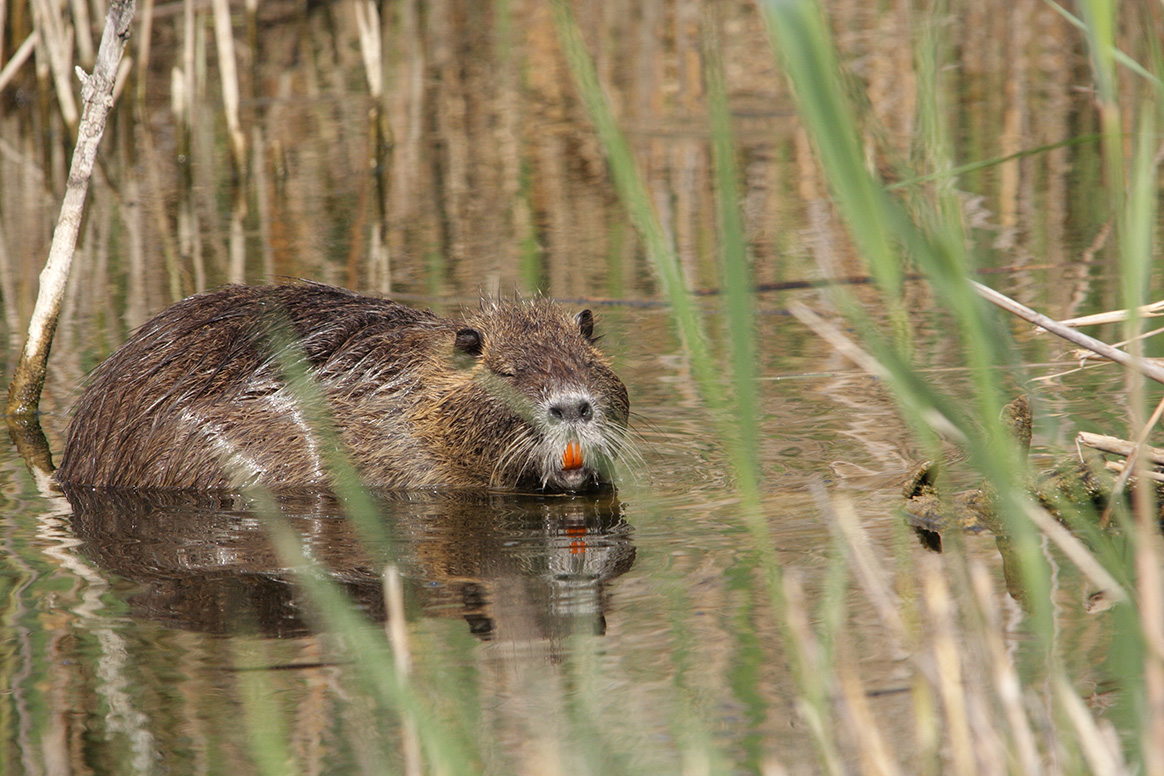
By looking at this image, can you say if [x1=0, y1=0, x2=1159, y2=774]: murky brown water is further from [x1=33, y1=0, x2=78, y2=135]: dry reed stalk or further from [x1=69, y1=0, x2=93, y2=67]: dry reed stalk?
[x1=69, y1=0, x2=93, y2=67]: dry reed stalk

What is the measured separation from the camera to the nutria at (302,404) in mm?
3746

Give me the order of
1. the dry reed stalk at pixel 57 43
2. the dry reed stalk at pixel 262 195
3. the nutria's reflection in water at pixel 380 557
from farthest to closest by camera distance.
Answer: the dry reed stalk at pixel 57 43
the dry reed stalk at pixel 262 195
the nutria's reflection in water at pixel 380 557

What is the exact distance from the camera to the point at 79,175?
4078 mm

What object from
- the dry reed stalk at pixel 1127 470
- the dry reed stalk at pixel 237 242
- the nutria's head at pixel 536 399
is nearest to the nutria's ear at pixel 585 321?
the nutria's head at pixel 536 399

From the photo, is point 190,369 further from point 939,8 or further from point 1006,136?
point 1006,136

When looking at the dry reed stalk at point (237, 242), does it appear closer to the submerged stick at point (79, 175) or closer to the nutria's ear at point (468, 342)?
the submerged stick at point (79, 175)

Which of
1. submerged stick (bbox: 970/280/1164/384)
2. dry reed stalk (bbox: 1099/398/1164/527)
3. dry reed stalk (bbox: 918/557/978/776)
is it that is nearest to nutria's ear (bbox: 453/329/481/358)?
dry reed stalk (bbox: 1099/398/1164/527)

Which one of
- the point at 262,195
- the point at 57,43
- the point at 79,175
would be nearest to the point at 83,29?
the point at 57,43

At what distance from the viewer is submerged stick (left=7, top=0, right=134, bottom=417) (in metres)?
4.03

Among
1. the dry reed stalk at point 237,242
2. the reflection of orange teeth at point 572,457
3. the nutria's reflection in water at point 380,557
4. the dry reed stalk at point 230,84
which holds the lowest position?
the nutria's reflection in water at point 380,557

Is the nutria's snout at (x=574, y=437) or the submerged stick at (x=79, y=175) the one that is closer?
the nutria's snout at (x=574, y=437)

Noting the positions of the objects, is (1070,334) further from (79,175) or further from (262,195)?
(262,195)

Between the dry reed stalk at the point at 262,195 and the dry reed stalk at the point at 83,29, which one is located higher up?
the dry reed stalk at the point at 83,29

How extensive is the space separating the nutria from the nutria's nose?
0.20 m
